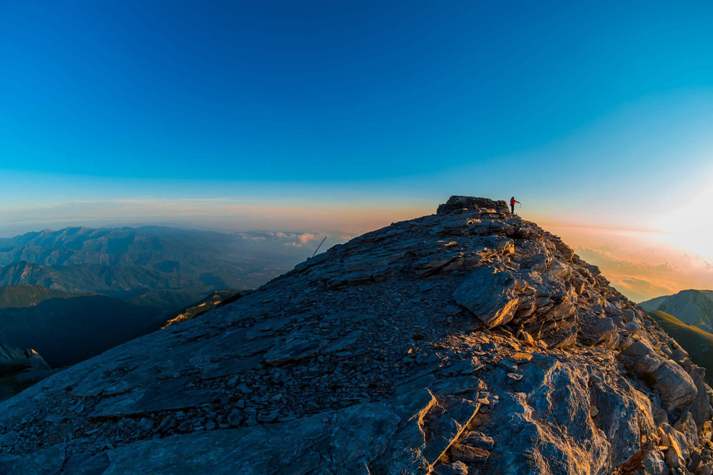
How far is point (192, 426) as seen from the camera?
13.9m

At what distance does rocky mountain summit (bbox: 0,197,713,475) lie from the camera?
12094mm

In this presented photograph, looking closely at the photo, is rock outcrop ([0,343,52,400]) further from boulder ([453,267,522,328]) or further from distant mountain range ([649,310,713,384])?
distant mountain range ([649,310,713,384])

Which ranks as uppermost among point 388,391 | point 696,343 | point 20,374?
point 388,391

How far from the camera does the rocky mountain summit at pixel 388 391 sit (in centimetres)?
1209

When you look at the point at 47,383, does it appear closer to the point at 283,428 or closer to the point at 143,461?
the point at 143,461

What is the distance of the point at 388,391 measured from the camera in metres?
14.5

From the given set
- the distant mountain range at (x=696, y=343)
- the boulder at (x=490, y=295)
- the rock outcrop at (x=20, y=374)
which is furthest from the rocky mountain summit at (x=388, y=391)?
the distant mountain range at (x=696, y=343)

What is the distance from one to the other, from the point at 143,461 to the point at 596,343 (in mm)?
28905

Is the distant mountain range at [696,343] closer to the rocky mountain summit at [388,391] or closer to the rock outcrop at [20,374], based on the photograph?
the rocky mountain summit at [388,391]

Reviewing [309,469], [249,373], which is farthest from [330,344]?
[309,469]

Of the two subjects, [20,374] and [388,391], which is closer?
[388,391]

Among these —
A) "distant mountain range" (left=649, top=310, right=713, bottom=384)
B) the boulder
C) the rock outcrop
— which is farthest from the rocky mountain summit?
"distant mountain range" (left=649, top=310, right=713, bottom=384)

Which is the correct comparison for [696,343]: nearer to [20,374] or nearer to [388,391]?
[388,391]

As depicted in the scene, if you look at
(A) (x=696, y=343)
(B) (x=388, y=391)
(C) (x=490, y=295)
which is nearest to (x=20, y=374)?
(B) (x=388, y=391)
